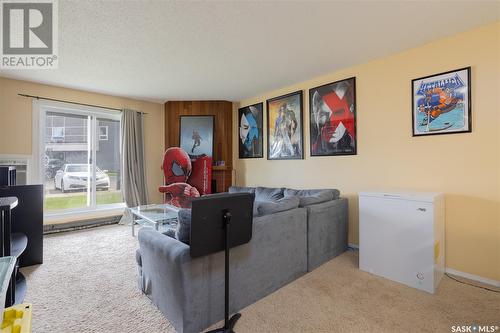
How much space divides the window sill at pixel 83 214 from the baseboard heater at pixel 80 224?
0.18ft

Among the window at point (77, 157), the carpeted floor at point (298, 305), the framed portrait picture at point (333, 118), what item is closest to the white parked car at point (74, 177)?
the window at point (77, 157)

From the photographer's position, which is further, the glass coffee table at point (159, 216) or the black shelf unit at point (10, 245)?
the glass coffee table at point (159, 216)

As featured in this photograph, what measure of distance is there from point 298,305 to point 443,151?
6.99ft

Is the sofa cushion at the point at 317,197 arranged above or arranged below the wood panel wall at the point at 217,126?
below

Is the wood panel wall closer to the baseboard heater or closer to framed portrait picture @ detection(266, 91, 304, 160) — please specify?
framed portrait picture @ detection(266, 91, 304, 160)

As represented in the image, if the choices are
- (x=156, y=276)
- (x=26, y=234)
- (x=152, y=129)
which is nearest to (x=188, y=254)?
(x=156, y=276)

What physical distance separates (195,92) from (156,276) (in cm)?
336

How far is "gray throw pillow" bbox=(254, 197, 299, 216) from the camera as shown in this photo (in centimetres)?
206

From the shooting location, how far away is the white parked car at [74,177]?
4.22 meters

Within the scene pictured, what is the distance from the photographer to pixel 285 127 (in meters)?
4.04

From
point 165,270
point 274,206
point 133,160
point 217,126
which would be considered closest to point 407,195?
point 274,206

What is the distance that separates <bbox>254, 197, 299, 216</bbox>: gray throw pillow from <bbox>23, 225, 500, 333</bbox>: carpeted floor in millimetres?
708

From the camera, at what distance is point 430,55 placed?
252cm

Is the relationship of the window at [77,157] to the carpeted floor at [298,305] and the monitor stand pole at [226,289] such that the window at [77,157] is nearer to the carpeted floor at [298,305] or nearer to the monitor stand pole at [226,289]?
the carpeted floor at [298,305]
